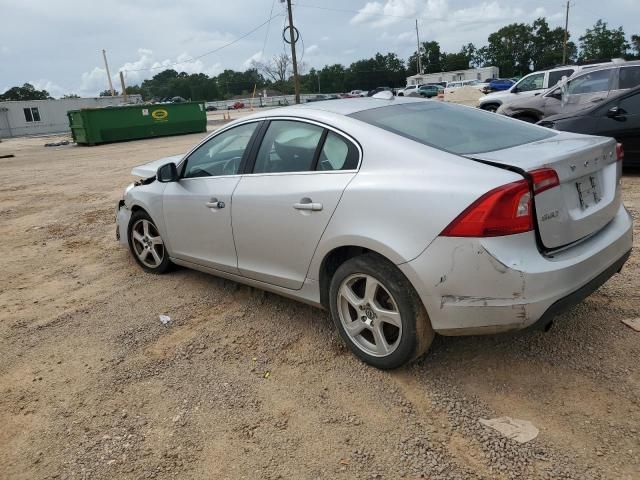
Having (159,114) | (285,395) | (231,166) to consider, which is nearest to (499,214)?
(285,395)

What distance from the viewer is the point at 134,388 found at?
308 cm

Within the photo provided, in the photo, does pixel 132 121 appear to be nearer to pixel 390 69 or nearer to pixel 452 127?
pixel 452 127

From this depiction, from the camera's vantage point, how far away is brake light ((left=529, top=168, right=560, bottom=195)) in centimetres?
245

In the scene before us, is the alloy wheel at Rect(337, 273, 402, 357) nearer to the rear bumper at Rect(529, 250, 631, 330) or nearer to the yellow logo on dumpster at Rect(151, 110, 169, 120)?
the rear bumper at Rect(529, 250, 631, 330)

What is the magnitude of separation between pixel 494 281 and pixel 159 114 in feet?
84.6

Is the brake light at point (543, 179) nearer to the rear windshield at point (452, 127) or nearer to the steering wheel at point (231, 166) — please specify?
the rear windshield at point (452, 127)

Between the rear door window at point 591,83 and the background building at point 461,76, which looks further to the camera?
the background building at point 461,76

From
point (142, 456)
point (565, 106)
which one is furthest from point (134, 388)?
point (565, 106)

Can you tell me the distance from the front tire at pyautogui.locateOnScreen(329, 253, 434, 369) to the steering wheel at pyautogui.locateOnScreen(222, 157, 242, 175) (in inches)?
49.7

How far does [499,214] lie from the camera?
2385 mm

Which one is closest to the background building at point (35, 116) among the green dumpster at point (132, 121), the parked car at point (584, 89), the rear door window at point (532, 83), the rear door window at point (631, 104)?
the green dumpster at point (132, 121)

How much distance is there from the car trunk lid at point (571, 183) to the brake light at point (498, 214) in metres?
0.10

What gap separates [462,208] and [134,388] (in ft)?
7.09

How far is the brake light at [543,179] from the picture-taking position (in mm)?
2453
